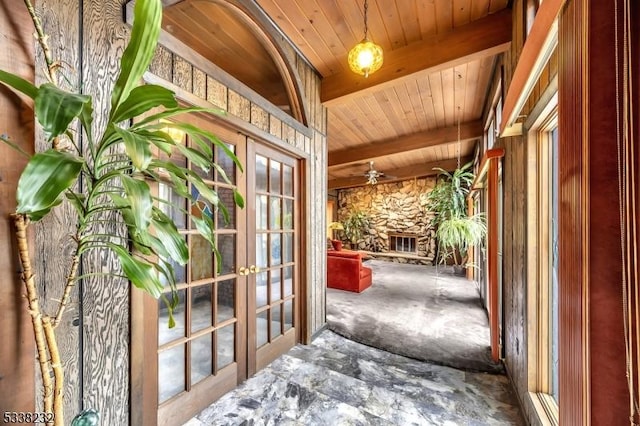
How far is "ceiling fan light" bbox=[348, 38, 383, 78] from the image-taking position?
70.6 inches

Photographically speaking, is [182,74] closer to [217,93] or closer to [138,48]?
[217,93]

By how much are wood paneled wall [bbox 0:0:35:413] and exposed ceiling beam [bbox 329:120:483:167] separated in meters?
4.76

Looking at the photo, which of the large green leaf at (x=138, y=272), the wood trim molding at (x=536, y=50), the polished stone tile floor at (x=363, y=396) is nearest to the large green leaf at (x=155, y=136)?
the large green leaf at (x=138, y=272)

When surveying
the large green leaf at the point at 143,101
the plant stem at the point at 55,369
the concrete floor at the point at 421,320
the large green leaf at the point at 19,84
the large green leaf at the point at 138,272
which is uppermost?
the large green leaf at the point at 19,84

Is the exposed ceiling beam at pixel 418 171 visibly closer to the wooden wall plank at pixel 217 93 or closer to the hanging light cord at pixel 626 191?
the wooden wall plank at pixel 217 93

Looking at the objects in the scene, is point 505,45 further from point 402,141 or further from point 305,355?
point 305,355

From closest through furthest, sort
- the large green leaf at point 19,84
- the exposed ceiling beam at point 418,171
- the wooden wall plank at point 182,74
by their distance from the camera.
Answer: the large green leaf at point 19,84 → the wooden wall plank at point 182,74 → the exposed ceiling beam at point 418,171

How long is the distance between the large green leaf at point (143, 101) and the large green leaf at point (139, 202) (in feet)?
0.67

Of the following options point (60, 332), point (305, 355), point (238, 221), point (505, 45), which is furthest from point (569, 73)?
point (305, 355)

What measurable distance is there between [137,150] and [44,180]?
8.4 inches

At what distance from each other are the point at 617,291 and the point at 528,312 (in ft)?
4.02

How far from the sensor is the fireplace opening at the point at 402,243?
8.07 metres

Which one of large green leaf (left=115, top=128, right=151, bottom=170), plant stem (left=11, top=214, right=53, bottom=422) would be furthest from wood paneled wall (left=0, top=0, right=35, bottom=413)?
large green leaf (left=115, top=128, right=151, bottom=170)

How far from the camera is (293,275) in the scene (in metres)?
2.58
